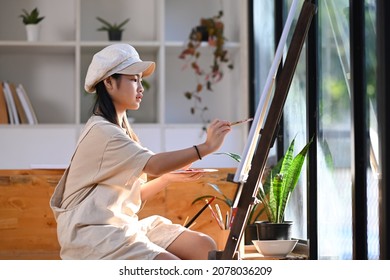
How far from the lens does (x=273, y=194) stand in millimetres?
3680

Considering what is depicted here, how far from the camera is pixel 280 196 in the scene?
3.66 metres

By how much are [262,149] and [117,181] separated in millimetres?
698

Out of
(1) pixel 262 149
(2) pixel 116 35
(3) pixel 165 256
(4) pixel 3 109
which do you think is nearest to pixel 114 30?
(2) pixel 116 35

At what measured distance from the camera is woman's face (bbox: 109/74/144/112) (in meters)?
3.14

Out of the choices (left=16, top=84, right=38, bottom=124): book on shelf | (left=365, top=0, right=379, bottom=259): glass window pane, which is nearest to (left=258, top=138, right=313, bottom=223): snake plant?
(left=365, top=0, right=379, bottom=259): glass window pane

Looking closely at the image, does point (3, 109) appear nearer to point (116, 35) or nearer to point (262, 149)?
point (116, 35)

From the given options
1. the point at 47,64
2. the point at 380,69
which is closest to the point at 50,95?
the point at 47,64

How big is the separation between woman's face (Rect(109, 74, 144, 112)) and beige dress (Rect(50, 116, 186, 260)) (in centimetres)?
12

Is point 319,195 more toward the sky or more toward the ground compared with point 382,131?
more toward the ground

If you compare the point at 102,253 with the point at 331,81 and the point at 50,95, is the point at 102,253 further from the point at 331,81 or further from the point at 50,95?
the point at 50,95

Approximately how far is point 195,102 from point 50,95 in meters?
0.95

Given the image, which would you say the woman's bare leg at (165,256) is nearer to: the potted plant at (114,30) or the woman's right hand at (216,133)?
the woman's right hand at (216,133)

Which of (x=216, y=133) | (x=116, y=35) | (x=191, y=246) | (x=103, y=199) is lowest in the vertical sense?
(x=191, y=246)

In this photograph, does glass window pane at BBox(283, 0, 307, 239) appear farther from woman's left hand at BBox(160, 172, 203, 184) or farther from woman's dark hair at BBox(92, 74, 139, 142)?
woman's dark hair at BBox(92, 74, 139, 142)
